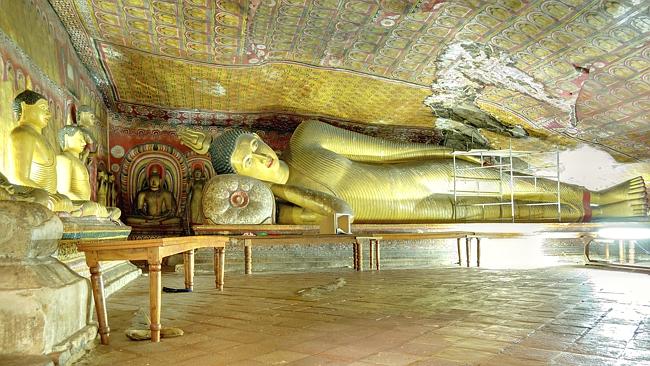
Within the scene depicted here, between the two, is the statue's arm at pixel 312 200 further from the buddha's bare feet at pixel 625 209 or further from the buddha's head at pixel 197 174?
the buddha's bare feet at pixel 625 209

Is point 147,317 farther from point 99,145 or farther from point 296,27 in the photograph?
point 99,145

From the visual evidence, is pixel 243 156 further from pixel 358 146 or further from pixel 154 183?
pixel 154 183

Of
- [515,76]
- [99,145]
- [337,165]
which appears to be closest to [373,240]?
[337,165]

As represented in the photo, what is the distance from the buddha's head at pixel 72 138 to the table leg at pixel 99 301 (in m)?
2.72

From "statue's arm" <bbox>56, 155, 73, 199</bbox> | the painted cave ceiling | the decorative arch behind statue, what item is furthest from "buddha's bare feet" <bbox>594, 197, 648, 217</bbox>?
"statue's arm" <bbox>56, 155, 73, 199</bbox>

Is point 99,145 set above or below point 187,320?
above

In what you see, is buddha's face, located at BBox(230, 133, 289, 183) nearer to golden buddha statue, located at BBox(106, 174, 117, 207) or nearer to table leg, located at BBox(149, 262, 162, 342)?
golden buddha statue, located at BBox(106, 174, 117, 207)

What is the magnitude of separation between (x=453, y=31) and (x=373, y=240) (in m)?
2.49

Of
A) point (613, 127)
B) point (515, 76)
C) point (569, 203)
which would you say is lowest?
point (569, 203)

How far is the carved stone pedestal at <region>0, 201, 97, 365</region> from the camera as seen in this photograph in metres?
1.74

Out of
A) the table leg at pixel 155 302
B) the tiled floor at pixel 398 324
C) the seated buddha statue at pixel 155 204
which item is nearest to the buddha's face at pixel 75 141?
the tiled floor at pixel 398 324

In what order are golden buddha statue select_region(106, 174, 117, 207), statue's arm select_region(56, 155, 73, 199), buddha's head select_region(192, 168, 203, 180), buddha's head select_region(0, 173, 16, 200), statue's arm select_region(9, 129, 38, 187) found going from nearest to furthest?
buddha's head select_region(0, 173, 16, 200)
statue's arm select_region(9, 129, 38, 187)
statue's arm select_region(56, 155, 73, 199)
golden buddha statue select_region(106, 174, 117, 207)
buddha's head select_region(192, 168, 203, 180)

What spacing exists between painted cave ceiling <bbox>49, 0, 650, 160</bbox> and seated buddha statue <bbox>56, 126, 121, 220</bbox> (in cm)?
142

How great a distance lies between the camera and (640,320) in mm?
2479
